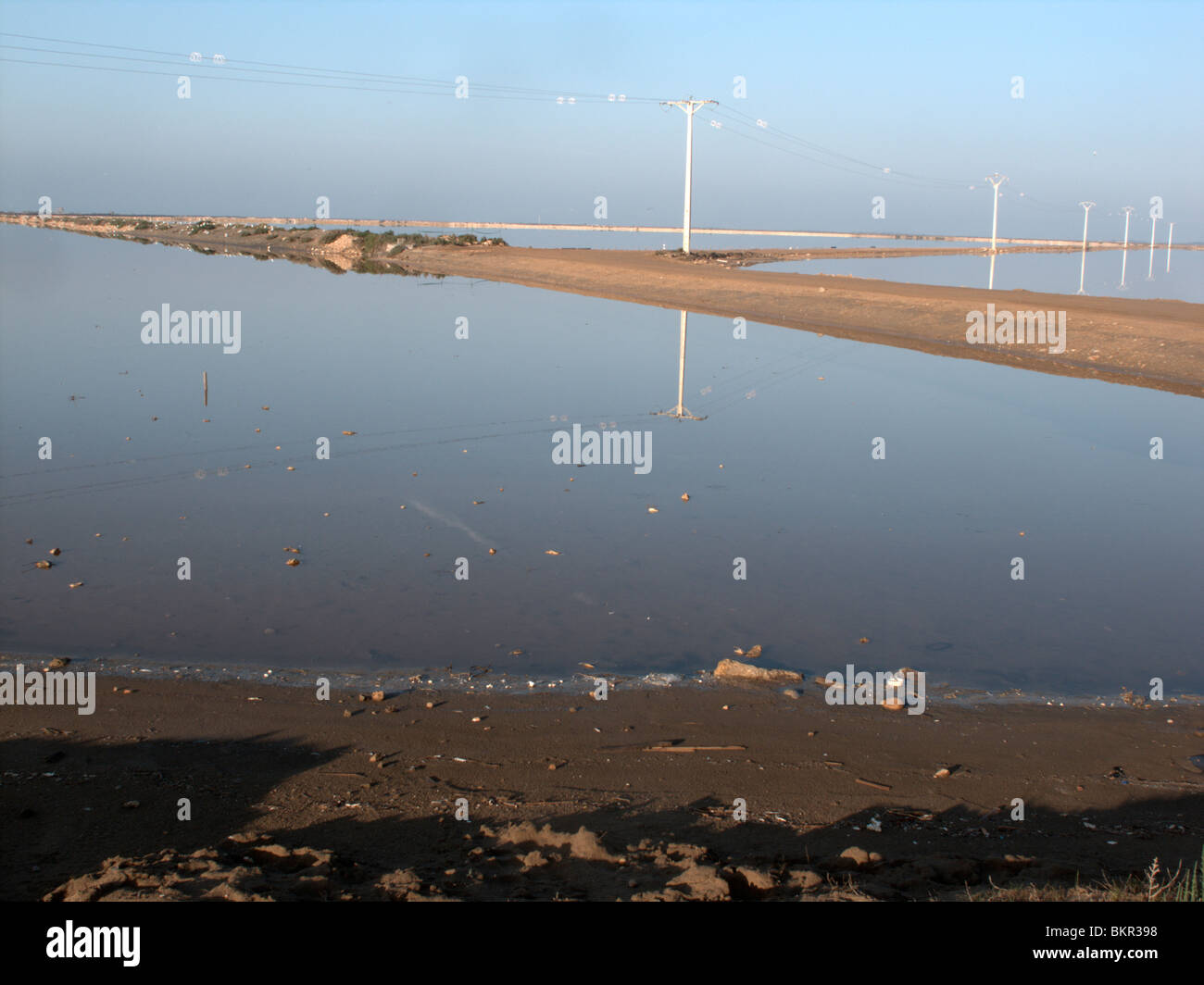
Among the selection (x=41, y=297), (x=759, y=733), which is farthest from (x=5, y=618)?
(x=41, y=297)

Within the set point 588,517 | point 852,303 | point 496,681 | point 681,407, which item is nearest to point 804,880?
point 496,681

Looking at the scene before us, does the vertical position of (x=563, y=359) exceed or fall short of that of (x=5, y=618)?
it exceeds it

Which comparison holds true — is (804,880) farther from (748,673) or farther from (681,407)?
(681,407)

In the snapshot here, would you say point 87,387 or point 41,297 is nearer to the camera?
point 87,387
